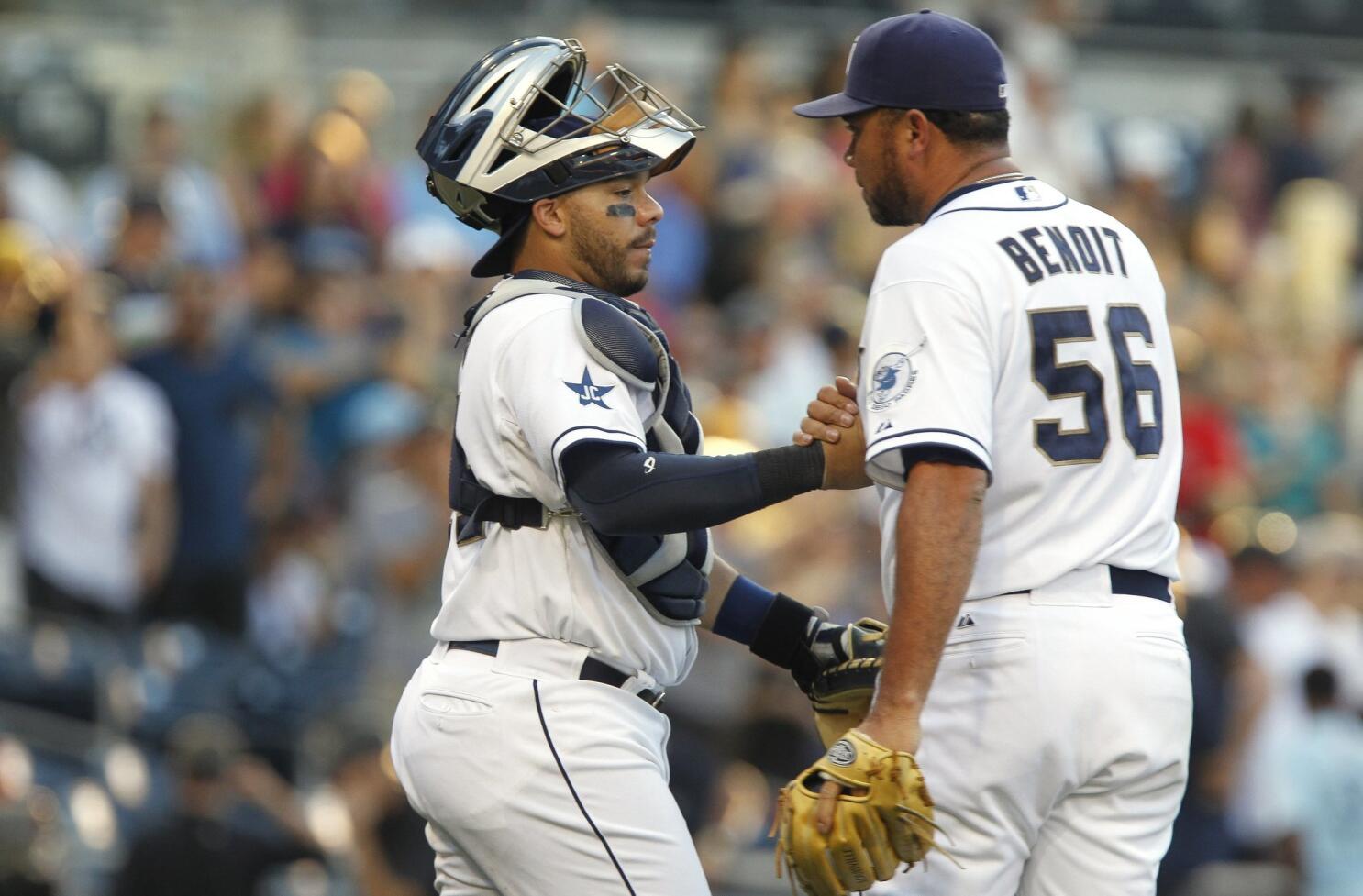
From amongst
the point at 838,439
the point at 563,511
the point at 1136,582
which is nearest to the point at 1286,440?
the point at 1136,582

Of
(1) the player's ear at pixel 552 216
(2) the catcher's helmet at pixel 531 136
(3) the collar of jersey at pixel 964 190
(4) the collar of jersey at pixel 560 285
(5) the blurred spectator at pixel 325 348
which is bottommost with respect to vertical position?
(5) the blurred spectator at pixel 325 348

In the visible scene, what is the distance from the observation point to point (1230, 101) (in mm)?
14594

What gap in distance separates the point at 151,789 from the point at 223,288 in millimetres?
2542

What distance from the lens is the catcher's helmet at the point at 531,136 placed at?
170 inches

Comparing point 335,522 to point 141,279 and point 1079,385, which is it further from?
point 1079,385

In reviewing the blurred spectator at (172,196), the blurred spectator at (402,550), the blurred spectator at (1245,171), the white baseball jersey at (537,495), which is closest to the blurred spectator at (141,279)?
the blurred spectator at (172,196)

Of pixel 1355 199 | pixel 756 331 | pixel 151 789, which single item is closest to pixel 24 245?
pixel 151 789

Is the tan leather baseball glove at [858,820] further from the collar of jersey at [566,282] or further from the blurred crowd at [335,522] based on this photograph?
the blurred crowd at [335,522]

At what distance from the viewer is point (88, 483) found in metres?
8.90

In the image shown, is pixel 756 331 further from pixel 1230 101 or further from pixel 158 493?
pixel 1230 101

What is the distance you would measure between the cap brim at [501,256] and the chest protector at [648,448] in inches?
5.3

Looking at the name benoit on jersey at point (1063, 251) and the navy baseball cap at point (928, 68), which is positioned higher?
the navy baseball cap at point (928, 68)

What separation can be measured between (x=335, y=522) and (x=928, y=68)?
Answer: 5.63m

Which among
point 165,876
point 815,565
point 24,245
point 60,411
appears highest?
point 24,245
